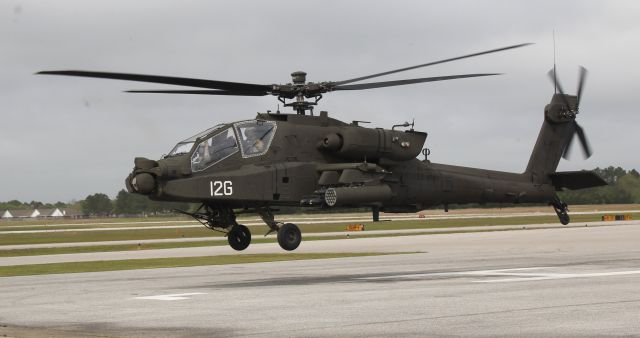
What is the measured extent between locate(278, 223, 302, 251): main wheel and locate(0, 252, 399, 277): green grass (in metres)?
14.1

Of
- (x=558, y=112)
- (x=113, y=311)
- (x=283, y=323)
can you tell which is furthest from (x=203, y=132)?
(x=558, y=112)

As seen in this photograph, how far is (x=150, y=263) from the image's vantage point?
135 ft

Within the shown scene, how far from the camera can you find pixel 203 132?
81.6ft

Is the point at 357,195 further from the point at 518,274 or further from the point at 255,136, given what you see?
the point at 518,274

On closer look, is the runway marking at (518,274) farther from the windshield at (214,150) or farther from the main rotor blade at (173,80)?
the main rotor blade at (173,80)

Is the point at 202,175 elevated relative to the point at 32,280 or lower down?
elevated

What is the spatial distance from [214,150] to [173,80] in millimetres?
3057

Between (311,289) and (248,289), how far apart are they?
1.90m

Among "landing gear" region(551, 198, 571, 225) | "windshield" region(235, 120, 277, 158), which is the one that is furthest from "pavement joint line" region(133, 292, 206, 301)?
"landing gear" region(551, 198, 571, 225)

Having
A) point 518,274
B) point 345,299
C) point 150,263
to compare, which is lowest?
point 345,299

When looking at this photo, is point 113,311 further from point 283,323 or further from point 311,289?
point 311,289

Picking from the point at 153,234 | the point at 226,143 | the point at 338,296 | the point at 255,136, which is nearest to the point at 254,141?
the point at 255,136

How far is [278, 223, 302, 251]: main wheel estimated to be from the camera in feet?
82.4

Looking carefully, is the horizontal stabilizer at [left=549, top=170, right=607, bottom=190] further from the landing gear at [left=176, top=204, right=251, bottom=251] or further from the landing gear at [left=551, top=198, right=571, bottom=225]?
the landing gear at [left=176, top=204, right=251, bottom=251]
